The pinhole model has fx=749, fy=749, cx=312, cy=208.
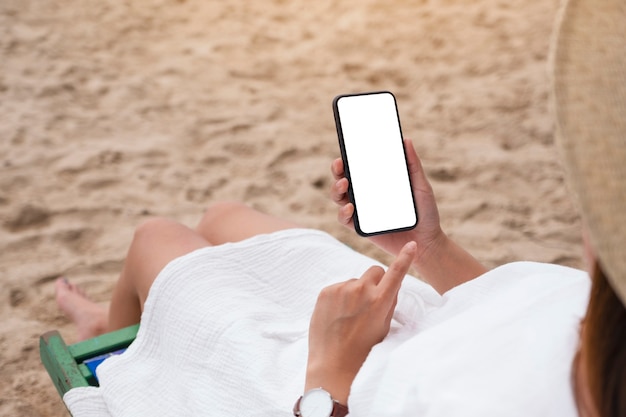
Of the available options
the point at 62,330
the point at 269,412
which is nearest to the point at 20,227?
the point at 62,330

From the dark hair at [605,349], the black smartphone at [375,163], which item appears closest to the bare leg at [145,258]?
the black smartphone at [375,163]

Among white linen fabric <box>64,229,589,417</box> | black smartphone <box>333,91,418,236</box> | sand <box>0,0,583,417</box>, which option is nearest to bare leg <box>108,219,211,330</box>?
white linen fabric <box>64,229,589,417</box>

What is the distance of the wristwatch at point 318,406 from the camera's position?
0.89m

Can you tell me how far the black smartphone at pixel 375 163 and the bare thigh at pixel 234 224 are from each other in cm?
33

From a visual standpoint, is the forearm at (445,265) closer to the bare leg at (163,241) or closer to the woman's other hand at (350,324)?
the woman's other hand at (350,324)

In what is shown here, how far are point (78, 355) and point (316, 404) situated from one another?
687mm

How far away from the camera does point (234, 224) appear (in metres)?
1.52

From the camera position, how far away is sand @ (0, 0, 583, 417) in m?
2.16

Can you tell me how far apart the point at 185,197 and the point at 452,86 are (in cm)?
122

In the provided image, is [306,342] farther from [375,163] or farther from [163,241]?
[163,241]

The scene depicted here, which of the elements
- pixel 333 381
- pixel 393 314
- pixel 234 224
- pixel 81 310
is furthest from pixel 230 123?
pixel 333 381

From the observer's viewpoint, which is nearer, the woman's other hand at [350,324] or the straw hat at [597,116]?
the straw hat at [597,116]

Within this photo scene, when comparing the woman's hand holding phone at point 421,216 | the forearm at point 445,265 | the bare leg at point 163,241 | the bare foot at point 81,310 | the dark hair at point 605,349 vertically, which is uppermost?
the dark hair at point 605,349

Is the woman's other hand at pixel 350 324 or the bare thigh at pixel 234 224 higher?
the woman's other hand at pixel 350 324
